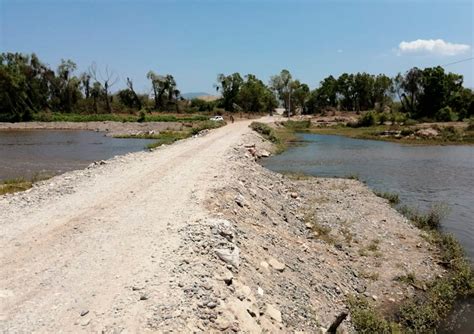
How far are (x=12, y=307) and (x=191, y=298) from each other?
11.2 ft

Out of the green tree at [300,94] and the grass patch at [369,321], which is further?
the green tree at [300,94]

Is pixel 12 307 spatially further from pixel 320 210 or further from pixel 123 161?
pixel 123 161

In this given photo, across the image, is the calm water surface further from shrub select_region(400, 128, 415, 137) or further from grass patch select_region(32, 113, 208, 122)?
grass patch select_region(32, 113, 208, 122)

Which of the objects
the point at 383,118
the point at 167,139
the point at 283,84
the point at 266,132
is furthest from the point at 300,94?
the point at 167,139

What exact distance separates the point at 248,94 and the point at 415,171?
81.6 m

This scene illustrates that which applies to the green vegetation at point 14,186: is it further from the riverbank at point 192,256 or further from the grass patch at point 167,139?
the grass patch at point 167,139

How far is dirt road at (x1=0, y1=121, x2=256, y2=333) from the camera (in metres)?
7.45

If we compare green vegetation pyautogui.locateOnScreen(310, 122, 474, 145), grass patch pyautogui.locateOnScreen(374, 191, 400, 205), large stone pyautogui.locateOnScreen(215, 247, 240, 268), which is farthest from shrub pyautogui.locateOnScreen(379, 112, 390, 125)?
large stone pyautogui.locateOnScreen(215, 247, 240, 268)

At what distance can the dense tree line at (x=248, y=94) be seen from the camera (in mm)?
97688

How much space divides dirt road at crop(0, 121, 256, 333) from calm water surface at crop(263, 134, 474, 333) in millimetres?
8517

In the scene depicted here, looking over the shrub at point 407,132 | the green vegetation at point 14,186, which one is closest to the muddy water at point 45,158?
the green vegetation at point 14,186

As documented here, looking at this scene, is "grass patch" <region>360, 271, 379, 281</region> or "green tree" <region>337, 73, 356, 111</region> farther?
"green tree" <region>337, 73, 356, 111</region>

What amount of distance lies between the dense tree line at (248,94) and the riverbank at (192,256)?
84687mm

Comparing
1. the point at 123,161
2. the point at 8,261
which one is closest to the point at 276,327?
the point at 8,261
